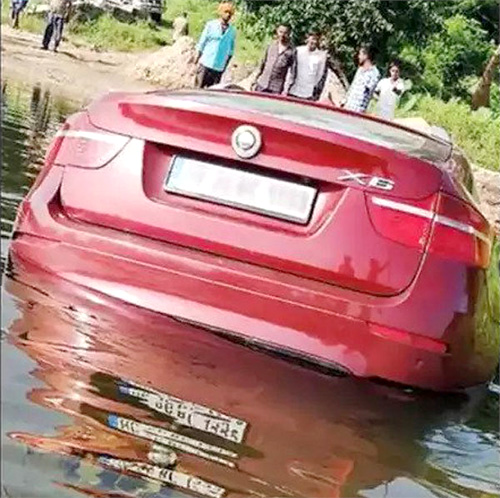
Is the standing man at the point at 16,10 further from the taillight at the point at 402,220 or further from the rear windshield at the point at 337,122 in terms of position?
the taillight at the point at 402,220

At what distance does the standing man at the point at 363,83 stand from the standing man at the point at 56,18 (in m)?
1.04

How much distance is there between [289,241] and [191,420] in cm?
53

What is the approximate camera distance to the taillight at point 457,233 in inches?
116

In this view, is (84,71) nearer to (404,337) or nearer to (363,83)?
(363,83)

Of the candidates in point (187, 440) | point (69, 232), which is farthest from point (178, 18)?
point (187, 440)

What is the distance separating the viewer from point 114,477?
2.14m

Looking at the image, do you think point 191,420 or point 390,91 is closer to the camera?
point 191,420

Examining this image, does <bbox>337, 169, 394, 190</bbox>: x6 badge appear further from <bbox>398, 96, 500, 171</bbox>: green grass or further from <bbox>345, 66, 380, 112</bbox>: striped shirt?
<bbox>345, 66, 380, 112</bbox>: striped shirt

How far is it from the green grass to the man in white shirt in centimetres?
5

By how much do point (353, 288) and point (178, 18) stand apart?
1.79m

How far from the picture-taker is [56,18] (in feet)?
15.9

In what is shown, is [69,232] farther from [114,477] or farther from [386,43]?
[386,43]

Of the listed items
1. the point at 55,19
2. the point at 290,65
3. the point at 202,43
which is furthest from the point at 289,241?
the point at 290,65

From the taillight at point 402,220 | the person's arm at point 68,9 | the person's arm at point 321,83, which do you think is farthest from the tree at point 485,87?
the taillight at point 402,220
